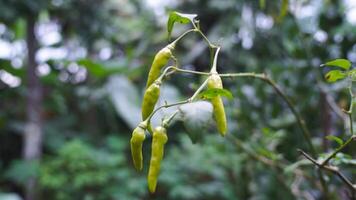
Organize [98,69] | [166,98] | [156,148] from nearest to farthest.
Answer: [156,148], [166,98], [98,69]

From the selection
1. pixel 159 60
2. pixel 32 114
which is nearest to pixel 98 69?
pixel 32 114

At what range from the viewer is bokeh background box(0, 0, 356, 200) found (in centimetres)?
129

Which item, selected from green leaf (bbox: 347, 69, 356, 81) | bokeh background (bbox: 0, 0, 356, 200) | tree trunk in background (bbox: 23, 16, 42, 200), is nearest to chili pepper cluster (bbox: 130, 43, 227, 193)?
green leaf (bbox: 347, 69, 356, 81)

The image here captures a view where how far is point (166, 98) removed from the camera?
2057 millimetres

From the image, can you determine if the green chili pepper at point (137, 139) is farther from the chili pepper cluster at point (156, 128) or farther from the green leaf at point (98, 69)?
the green leaf at point (98, 69)

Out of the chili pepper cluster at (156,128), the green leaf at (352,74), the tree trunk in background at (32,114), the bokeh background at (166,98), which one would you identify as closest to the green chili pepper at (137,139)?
the chili pepper cluster at (156,128)

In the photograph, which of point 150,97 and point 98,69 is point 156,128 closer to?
point 150,97

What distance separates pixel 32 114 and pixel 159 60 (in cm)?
184

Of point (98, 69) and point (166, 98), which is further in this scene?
point (98, 69)

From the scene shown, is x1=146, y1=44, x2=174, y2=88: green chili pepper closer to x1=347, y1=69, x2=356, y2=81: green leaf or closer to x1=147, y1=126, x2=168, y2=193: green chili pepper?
x1=147, y1=126, x2=168, y2=193: green chili pepper

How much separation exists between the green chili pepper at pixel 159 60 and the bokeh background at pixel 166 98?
36 cm

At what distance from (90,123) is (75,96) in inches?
8.4

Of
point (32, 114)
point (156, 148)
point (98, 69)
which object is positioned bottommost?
point (32, 114)

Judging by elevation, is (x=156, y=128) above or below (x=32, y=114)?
above
